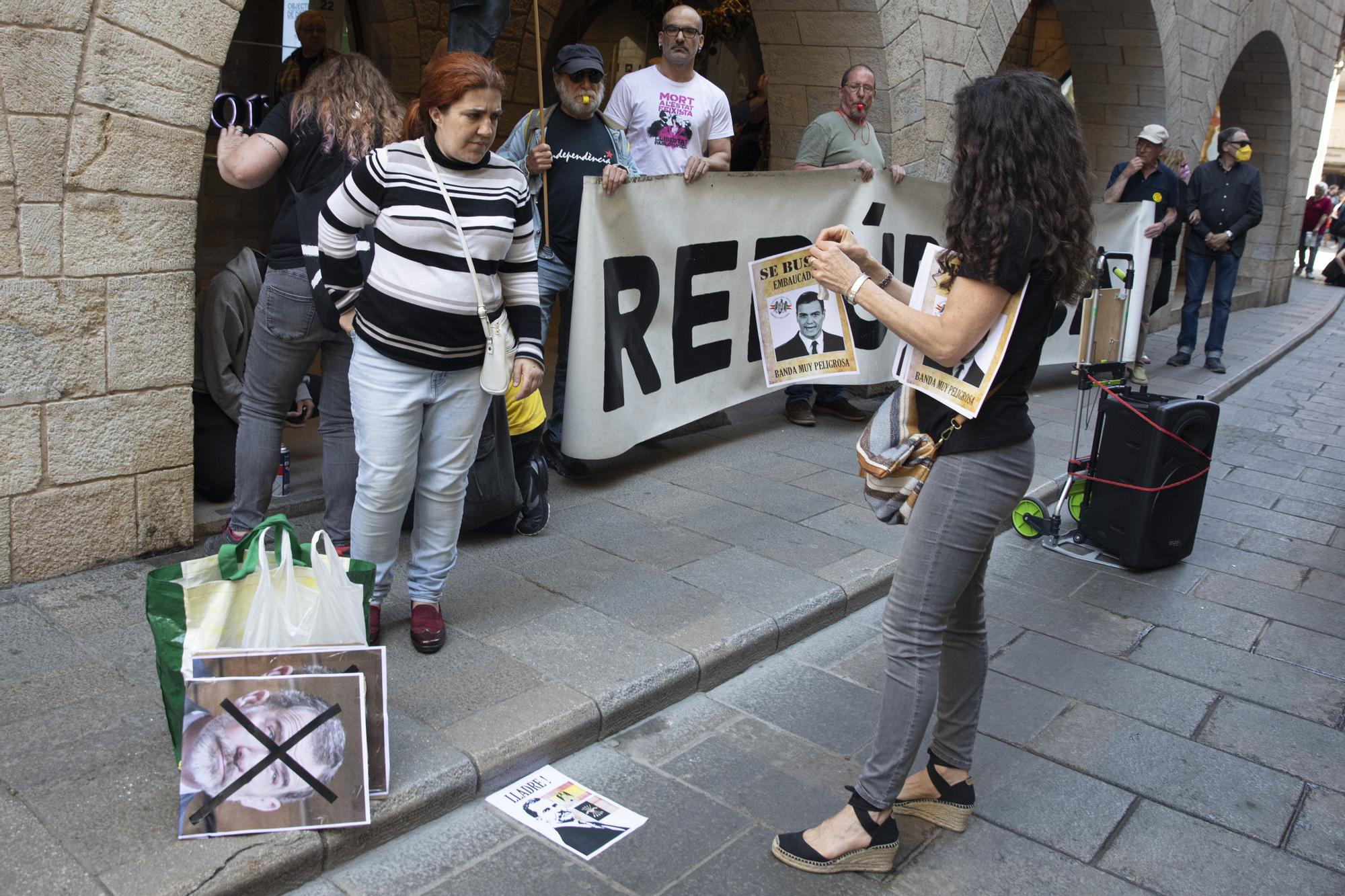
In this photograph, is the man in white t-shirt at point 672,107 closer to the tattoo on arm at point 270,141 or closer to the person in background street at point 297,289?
the person in background street at point 297,289

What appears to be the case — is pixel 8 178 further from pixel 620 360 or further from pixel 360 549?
pixel 620 360

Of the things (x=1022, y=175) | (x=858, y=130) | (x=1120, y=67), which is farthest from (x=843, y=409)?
(x=1120, y=67)

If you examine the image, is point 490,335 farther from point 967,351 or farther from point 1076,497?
point 1076,497

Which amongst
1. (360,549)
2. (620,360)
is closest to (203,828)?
(360,549)

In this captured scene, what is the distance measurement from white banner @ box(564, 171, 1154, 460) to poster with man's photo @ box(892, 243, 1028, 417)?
233 centimetres

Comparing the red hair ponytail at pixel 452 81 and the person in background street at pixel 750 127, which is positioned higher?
the person in background street at pixel 750 127

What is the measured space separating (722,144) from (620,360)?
146 cm

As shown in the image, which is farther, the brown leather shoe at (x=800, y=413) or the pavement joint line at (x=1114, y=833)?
the brown leather shoe at (x=800, y=413)

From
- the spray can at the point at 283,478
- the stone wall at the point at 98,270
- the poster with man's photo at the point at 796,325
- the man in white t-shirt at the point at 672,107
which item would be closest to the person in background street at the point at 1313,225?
the poster with man's photo at the point at 796,325

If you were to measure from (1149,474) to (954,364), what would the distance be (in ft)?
9.47

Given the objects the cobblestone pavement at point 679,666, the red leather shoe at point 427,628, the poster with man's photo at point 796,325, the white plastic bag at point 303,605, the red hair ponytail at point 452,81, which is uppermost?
the red hair ponytail at point 452,81

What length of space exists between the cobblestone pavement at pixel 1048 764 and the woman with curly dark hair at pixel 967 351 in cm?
27

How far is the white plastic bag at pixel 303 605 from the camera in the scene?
111 inches

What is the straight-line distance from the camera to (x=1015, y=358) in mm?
2818
